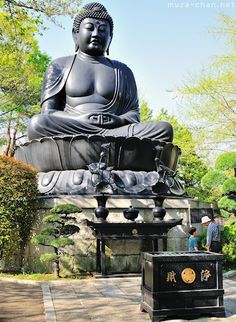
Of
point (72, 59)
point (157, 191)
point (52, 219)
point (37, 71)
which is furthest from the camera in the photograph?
point (37, 71)

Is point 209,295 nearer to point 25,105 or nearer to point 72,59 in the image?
point 72,59

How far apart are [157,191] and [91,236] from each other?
66.6 inches

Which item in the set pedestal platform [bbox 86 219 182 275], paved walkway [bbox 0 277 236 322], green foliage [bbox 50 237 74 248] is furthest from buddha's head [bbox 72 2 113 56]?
paved walkway [bbox 0 277 236 322]

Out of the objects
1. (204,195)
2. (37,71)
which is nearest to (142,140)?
(37,71)

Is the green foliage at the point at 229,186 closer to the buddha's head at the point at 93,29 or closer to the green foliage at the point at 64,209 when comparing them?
the green foliage at the point at 64,209

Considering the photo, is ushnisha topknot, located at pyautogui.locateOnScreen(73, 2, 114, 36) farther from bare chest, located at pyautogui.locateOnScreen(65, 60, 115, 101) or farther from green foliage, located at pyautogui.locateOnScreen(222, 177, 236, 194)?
green foliage, located at pyautogui.locateOnScreen(222, 177, 236, 194)

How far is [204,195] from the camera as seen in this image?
84.5ft

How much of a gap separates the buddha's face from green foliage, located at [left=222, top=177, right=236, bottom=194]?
5.18 m

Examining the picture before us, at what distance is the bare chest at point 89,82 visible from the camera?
38.9ft

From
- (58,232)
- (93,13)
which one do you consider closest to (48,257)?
(58,232)

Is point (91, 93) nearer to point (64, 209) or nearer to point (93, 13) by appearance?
point (93, 13)

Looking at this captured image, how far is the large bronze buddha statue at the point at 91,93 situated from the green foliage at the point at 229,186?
7.31 ft

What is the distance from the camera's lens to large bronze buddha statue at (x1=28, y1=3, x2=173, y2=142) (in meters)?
10.5

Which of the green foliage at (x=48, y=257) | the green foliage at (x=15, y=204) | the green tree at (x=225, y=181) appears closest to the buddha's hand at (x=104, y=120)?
the green foliage at (x=15, y=204)
